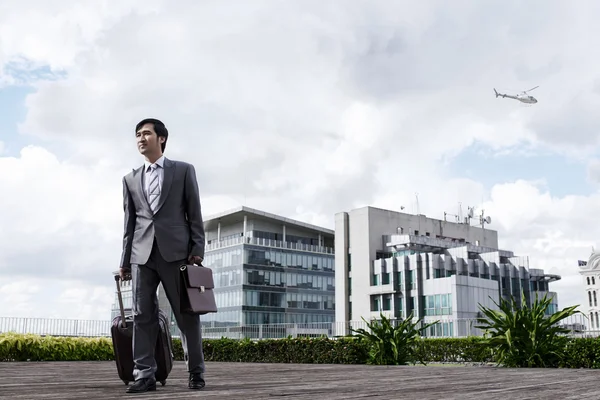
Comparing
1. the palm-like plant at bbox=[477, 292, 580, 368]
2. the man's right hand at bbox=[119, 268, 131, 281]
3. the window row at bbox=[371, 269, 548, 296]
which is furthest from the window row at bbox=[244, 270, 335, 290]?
the man's right hand at bbox=[119, 268, 131, 281]

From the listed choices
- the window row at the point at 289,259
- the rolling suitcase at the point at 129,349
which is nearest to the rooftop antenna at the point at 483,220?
the window row at the point at 289,259

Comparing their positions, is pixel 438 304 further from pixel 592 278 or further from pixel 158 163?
pixel 592 278

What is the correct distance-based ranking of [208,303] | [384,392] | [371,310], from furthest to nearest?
[371,310] → [208,303] → [384,392]

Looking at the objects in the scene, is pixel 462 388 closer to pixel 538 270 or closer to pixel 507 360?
pixel 507 360

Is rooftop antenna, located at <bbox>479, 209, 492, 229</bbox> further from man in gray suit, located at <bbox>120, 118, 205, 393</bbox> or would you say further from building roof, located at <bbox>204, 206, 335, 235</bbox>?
man in gray suit, located at <bbox>120, 118, 205, 393</bbox>

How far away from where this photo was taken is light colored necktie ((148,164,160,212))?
4.20 meters

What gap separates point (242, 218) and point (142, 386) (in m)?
71.2

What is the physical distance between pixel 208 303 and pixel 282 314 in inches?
2701

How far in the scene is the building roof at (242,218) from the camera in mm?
72688

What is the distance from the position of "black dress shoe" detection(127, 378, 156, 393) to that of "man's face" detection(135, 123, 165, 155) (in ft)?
4.90

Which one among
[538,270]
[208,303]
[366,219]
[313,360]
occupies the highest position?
[366,219]

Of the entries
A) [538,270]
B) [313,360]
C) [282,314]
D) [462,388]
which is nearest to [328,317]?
[282,314]

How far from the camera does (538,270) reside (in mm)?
69250

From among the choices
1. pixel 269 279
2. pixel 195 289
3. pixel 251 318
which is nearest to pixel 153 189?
pixel 195 289
